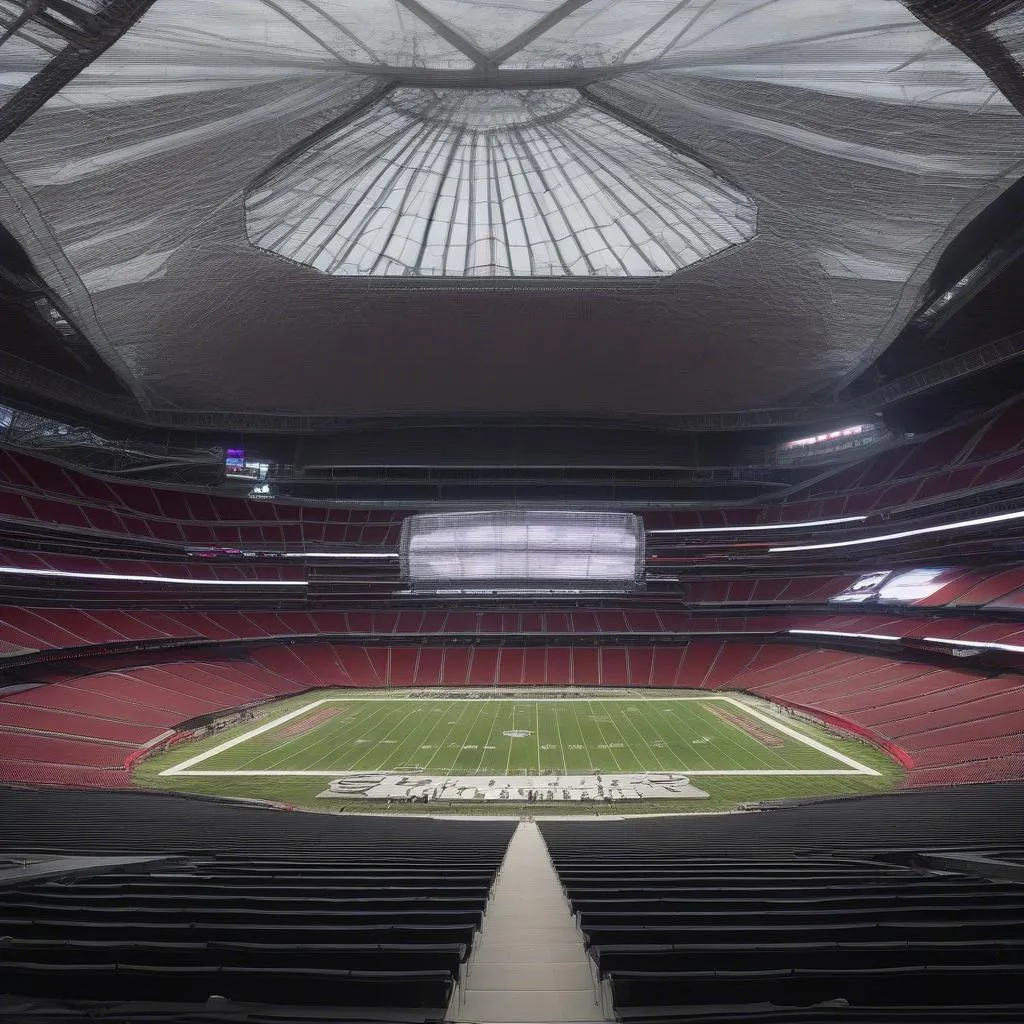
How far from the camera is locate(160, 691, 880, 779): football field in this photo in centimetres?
2319

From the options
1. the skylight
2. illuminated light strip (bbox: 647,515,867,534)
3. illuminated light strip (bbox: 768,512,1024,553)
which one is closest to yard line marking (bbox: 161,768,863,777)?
illuminated light strip (bbox: 768,512,1024,553)

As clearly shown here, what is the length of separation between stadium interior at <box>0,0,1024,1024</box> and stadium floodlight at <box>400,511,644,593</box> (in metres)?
0.32

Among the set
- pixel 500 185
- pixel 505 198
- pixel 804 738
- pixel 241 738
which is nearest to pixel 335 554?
pixel 241 738

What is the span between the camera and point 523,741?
27.0 meters

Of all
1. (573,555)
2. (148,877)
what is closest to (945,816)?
(148,877)

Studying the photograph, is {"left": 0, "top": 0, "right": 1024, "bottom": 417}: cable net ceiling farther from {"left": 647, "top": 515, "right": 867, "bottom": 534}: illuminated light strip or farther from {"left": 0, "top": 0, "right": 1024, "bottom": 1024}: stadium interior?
{"left": 647, "top": 515, "right": 867, "bottom": 534}: illuminated light strip

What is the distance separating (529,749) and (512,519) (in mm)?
22788

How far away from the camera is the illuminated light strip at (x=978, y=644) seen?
79.0ft

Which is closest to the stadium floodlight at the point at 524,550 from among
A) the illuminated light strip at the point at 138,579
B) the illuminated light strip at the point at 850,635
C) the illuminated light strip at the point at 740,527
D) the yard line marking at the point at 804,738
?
the illuminated light strip at the point at 740,527

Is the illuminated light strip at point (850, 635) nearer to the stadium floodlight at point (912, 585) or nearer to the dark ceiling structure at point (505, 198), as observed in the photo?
the stadium floodlight at point (912, 585)

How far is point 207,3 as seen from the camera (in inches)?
492

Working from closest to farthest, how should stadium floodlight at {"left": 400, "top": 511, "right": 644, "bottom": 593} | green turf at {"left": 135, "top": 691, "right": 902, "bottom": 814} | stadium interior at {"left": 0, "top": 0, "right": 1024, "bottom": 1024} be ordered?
stadium interior at {"left": 0, "top": 0, "right": 1024, "bottom": 1024}, green turf at {"left": 135, "top": 691, "right": 902, "bottom": 814}, stadium floodlight at {"left": 400, "top": 511, "right": 644, "bottom": 593}

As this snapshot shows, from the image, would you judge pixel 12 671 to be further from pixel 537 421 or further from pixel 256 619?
pixel 537 421

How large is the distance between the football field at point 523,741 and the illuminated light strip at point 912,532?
12.9 meters
